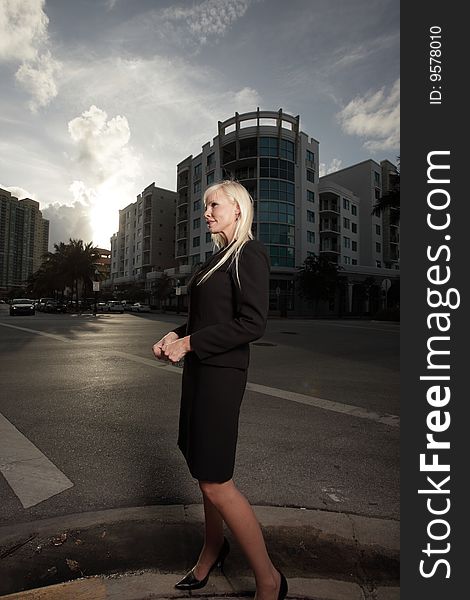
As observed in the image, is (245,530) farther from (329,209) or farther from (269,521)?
(329,209)

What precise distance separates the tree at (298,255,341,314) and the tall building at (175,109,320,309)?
3.40 m

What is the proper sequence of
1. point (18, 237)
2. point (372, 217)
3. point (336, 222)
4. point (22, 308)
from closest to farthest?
1. point (22, 308)
2. point (336, 222)
3. point (372, 217)
4. point (18, 237)

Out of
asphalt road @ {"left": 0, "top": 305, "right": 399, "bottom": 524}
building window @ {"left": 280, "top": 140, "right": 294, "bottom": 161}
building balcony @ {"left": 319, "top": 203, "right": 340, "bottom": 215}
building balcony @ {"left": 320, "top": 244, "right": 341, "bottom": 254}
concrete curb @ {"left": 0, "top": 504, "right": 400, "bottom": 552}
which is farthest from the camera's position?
building balcony @ {"left": 320, "top": 244, "right": 341, "bottom": 254}

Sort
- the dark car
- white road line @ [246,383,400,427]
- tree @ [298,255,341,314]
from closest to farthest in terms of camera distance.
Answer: white road line @ [246,383,400,427]
the dark car
tree @ [298,255,341,314]

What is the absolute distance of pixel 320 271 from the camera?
4516 centimetres

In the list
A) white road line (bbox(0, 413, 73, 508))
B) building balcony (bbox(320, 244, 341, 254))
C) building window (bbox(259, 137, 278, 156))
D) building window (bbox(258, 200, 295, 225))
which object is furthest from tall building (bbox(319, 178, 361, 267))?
white road line (bbox(0, 413, 73, 508))

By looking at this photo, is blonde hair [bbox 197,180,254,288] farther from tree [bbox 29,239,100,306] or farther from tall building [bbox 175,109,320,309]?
tree [bbox 29,239,100,306]

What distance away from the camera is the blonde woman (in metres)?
1.53

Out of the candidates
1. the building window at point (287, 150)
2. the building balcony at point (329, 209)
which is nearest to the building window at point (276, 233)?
the building balcony at point (329, 209)

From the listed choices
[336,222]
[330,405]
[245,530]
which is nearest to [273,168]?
[336,222]

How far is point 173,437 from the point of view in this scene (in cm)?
398

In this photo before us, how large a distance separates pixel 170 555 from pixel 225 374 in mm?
1207

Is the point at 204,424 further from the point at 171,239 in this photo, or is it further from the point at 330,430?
the point at 171,239

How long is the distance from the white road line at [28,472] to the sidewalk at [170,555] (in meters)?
0.49
